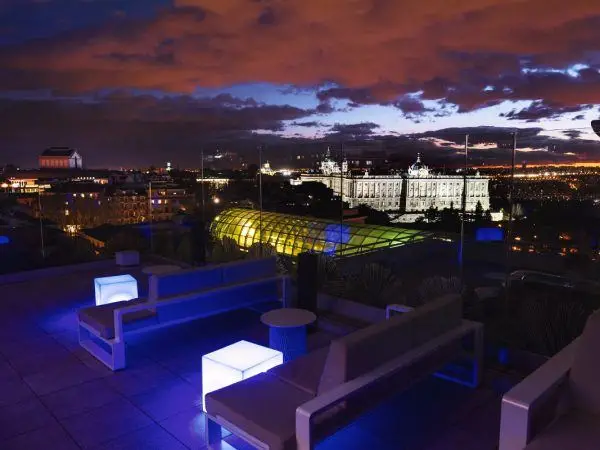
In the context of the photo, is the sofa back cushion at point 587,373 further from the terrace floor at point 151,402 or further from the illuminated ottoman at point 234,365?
the illuminated ottoman at point 234,365

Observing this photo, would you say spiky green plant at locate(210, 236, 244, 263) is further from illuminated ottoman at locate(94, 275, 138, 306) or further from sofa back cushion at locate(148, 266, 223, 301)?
sofa back cushion at locate(148, 266, 223, 301)

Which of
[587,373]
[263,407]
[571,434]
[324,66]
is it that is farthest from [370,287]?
[324,66]

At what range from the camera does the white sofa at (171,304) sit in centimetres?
439

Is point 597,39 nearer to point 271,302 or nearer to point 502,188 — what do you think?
point 502,188

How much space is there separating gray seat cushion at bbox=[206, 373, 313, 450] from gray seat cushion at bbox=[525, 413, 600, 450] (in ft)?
3.94

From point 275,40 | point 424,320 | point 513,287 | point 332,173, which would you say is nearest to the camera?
point 424,320

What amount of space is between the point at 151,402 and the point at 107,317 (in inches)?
48.6

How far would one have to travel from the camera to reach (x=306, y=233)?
1489 cm

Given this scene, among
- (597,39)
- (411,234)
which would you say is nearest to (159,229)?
(411,234)

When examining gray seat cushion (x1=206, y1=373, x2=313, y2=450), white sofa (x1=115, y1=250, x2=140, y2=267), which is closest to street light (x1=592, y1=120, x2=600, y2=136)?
gray seat cushion (x1=206, y1=373, x2=313, y2=450)

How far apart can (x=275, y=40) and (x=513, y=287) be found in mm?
9099

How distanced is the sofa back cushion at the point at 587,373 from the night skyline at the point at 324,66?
→ 3.11m

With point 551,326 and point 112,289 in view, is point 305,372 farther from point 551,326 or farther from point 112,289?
point 112,289

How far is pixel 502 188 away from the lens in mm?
5340
